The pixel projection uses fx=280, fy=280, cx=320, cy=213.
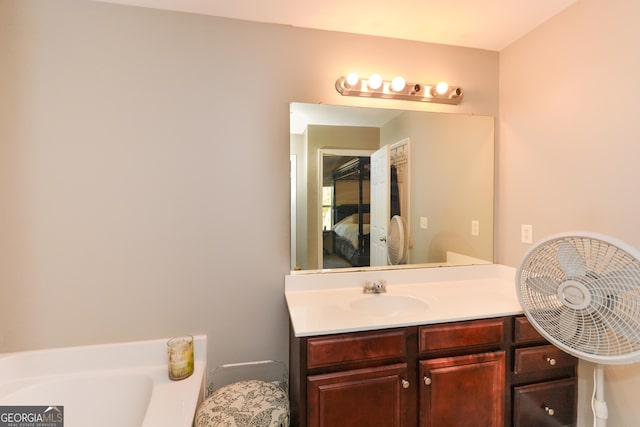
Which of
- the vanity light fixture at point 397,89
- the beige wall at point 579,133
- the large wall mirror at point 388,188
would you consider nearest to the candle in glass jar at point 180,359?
the large wall mirror at point 388,188

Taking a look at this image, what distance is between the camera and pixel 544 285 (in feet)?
3.71

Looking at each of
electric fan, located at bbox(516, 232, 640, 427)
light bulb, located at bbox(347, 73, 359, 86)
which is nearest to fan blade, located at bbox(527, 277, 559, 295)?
electric fan, located at bbox(516, 232, 640, 427)

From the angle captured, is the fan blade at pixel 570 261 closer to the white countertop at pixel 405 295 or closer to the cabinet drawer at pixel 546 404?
the white countertop at pixel 405 295

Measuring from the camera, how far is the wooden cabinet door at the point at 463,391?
1200mm

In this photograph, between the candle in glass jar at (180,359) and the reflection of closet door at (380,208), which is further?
the reflection of closet door at (380,208)

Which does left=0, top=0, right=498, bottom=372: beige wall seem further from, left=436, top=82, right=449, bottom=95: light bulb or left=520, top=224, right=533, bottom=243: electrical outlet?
left=520, top=224, right=533, bottom=243: electrical outlet

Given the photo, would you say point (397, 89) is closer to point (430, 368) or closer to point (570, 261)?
point (570, 261)

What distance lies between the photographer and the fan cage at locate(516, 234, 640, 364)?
3.06 feet

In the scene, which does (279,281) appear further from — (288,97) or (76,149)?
(76,149)

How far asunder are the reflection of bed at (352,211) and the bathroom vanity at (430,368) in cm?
34

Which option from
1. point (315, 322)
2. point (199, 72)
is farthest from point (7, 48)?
point (315, 322)

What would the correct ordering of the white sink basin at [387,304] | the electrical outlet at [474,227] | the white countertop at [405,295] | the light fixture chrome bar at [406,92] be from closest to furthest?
the white countertop at [405,295] → the white sink basin at [387,304] → the light fixture chrome bar at [406,92] → the electrical outlet at [474,227]

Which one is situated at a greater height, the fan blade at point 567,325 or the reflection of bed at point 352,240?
the reflection of bed at point 352,240

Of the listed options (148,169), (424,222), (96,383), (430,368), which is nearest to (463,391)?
(430,368)
